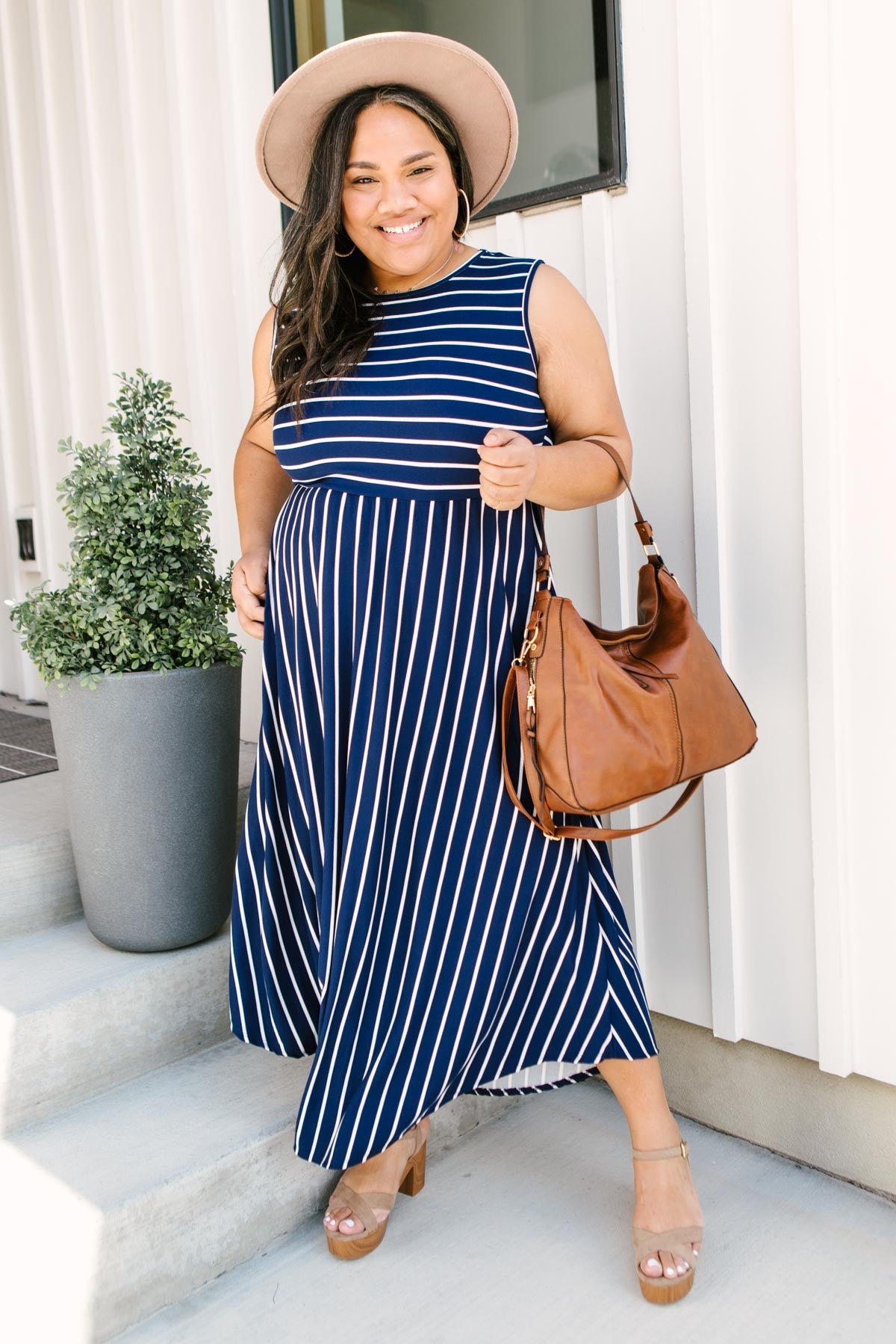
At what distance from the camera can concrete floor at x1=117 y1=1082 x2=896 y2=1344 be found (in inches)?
60.7

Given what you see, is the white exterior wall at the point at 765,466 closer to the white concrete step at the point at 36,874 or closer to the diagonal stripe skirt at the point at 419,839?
the diagonal stripe skirt at the point at 419,839

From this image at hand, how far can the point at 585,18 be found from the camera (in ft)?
6.48

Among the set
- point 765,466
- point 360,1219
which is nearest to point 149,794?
point 360,1219

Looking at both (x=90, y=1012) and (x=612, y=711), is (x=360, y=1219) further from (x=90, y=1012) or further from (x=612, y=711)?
(x=612, y=711)

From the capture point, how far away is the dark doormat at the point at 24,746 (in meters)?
2.74

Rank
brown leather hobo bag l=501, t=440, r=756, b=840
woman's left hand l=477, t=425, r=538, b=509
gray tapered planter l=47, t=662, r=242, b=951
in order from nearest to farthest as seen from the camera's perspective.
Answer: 1. woman's left hand l=477, t=425, r=538, b=509
2. brown leather hobo bag l=501, t=440, r=756, b=840
3. gray tapered planter l=47, t=662, r=242, b=951

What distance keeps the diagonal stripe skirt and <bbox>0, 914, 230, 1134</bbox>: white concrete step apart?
42 cm

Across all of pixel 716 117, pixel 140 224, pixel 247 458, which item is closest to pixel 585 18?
pixel 716 117

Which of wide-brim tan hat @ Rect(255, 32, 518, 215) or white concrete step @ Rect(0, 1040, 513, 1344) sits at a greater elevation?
wide-brim tan hat @ Rect(255, 32, 518, 215)

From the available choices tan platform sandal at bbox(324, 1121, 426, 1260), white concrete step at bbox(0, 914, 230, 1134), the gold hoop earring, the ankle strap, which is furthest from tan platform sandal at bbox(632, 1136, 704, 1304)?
the gold hoop earring

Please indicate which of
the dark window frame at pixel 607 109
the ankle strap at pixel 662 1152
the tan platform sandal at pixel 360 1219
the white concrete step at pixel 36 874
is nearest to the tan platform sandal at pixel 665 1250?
the ankle strap at pixel 662 1152

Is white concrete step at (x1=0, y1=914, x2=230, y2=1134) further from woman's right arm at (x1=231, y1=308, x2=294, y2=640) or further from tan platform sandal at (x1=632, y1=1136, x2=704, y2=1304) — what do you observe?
tan platform sandal at (x1=632, y1=1136, x2=704, y2=1304)

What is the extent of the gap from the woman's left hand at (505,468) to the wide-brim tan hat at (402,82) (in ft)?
1.78

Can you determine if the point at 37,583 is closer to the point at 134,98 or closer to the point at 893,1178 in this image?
the point at 134,98
